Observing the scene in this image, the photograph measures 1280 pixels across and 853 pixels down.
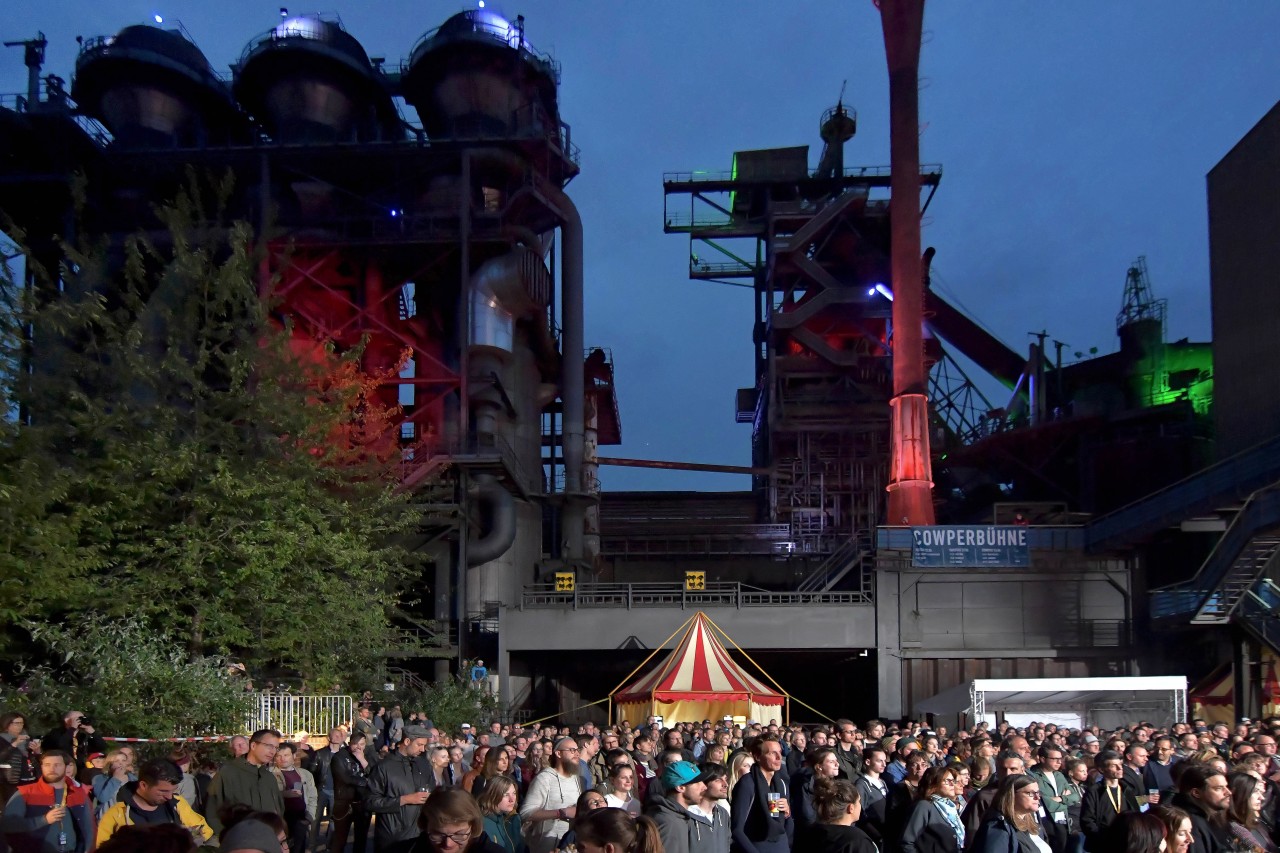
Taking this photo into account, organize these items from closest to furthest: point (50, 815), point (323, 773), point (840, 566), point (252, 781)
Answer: point (50, 815) < point (252, 781) < point (323, 773) < point (840, 566)

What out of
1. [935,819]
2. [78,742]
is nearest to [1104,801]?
[935,819]

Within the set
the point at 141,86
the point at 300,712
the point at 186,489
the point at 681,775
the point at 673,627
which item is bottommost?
the point at 300,712

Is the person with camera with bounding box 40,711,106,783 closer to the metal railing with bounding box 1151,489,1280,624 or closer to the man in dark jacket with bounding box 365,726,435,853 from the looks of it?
the man in dark jacket with bounding box 365,726,435,853

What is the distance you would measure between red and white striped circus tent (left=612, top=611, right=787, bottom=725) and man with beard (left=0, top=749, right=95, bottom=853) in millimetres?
16546

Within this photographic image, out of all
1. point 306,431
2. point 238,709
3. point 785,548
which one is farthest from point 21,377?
point 785,548

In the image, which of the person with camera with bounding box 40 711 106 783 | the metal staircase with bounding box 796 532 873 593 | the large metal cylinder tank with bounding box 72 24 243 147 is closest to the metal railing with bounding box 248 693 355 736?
the person with camera with bounding box 40 711 106 783

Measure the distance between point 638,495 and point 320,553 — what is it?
30.0 m

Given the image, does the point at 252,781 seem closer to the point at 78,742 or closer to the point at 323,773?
the point at 78,742

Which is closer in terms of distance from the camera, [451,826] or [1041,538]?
[451,826]

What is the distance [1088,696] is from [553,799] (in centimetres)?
1886

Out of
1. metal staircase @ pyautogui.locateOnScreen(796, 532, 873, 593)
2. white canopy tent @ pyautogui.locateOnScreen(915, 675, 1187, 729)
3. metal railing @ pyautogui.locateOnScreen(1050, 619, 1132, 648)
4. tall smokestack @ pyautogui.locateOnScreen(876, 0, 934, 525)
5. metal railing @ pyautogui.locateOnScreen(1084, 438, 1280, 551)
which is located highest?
tall smokestack @ pyautogui.locateOnScreen(876, 0, 934, 525)

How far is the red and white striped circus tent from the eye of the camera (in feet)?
81.8

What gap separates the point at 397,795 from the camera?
9.91 meters

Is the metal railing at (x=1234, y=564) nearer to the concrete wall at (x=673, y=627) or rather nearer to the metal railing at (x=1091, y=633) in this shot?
the metal railing at (x=1091, y=633)
